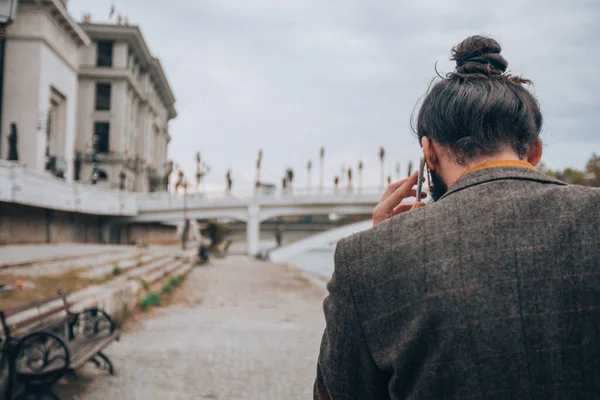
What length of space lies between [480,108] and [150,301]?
11.5 m

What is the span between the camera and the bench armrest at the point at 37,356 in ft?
15.3

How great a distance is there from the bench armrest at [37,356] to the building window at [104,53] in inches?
2137

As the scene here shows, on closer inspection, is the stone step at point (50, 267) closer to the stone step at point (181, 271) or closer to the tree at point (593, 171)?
the stone step at point (181, 271)

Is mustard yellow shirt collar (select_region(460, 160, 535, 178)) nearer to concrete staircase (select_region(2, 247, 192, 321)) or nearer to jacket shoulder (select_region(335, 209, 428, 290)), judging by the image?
jacket shoulder (select_region(335, 209, 428, 290))

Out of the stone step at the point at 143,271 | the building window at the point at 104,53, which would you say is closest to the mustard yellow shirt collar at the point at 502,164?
the stone step at the point at 143,271

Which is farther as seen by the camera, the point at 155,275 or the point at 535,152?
the point at 155,275

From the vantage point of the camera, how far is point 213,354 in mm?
7832

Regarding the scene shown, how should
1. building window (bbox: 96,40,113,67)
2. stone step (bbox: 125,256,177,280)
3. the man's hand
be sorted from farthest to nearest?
building window (bbox: 96,40,113,67)
stone step (bbox: 125,256,177,280)
the man's hand

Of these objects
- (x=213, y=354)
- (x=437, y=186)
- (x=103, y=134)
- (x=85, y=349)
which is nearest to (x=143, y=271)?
(x=213, y=354)

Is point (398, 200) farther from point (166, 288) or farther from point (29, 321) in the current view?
point (166, 288)

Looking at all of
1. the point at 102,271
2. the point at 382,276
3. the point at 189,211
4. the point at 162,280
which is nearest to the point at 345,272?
the point at 382,276

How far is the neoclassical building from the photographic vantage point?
32.2 m

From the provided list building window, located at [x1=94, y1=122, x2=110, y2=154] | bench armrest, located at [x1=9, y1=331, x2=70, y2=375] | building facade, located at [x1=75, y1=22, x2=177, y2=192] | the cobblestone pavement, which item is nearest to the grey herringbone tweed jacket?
bench armrest, located at [x1=9, y1=331, x2=70, y2=375]

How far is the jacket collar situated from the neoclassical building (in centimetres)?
2781
